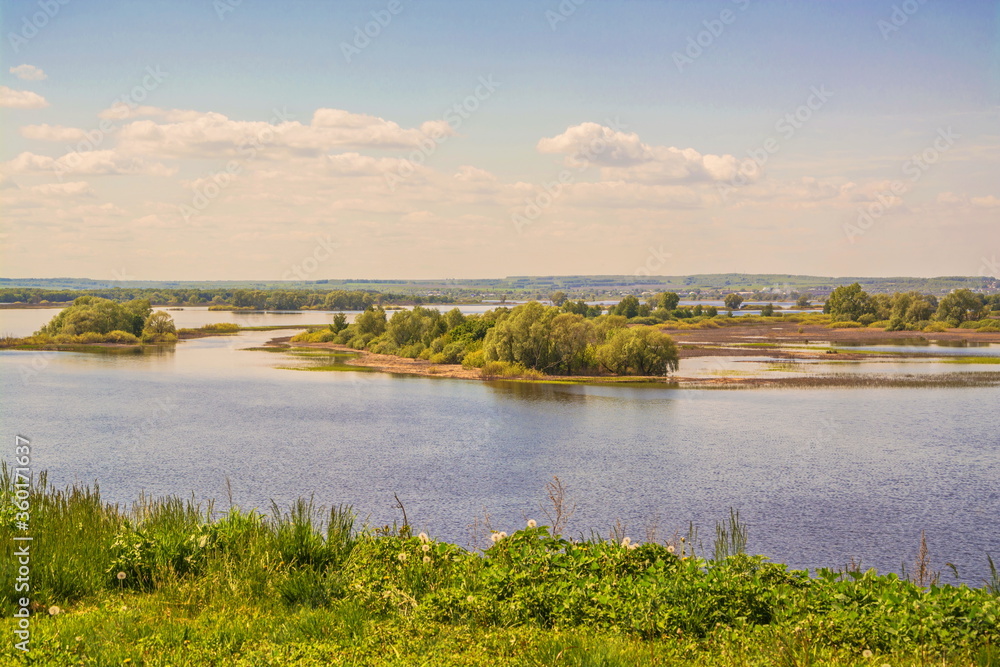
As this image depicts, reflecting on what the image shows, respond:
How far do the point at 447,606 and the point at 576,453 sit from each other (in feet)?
60.9

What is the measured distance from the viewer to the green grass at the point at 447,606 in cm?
538

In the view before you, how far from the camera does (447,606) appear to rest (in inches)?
243

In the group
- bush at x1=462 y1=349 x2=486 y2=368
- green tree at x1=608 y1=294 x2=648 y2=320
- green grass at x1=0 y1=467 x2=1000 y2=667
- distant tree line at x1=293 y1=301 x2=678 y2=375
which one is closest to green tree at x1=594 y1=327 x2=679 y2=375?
distant tree line at x1=293 y1=301 x2=678 y2=375

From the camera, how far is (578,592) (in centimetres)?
623

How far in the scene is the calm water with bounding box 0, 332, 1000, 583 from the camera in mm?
16625

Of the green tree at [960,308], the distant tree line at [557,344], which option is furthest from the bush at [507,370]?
the green tree at [960,308]

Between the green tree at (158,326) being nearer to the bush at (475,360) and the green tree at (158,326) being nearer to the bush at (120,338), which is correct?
the bush at (120,338)

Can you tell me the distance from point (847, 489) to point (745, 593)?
15.4 m

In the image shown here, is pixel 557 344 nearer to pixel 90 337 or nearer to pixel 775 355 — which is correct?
pixel 775 355

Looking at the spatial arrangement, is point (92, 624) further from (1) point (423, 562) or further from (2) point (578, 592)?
(2) point (578, 592)

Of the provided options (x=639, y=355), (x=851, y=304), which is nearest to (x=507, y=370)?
(x=639, y=355)

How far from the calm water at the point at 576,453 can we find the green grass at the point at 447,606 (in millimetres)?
7526

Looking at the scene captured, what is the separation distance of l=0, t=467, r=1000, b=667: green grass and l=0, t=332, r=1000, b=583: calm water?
7526mm

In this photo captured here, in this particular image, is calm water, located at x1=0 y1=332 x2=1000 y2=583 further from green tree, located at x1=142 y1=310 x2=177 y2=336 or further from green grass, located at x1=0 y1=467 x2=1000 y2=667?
green tree, located at x1=142 y1=310 x2=177 y2=336
